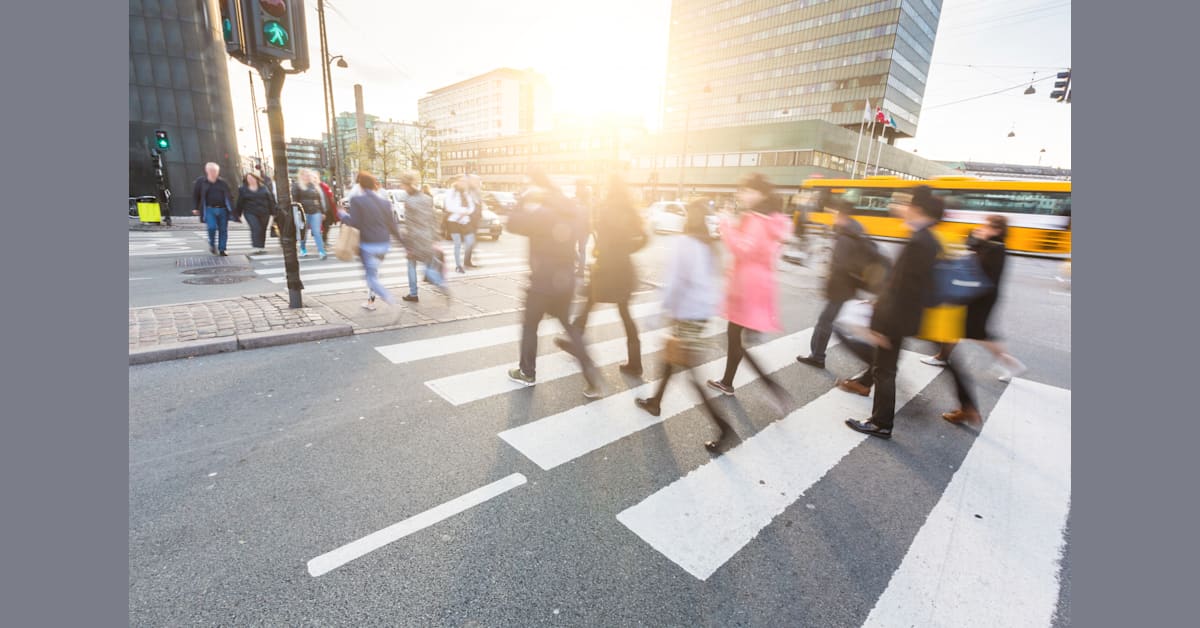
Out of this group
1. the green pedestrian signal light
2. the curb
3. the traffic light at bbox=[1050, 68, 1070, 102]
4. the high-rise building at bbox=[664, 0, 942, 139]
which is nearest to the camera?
the curb

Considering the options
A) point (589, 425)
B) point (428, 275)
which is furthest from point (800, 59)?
point (589, 425)

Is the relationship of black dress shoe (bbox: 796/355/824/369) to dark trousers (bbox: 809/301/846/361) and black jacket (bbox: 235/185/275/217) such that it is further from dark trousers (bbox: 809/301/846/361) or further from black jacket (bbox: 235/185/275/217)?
black jacket (bbox: 235/185/275/217)

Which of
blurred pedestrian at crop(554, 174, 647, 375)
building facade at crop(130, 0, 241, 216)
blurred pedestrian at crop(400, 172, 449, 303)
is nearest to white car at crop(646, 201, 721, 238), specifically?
blurred pedestrian at crop(400, 172, 449, 303)

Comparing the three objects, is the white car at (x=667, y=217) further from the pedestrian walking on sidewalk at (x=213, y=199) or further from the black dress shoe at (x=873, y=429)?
the black dress shoe at (x=873, y=429)

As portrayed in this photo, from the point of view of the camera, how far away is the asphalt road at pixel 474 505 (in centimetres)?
224

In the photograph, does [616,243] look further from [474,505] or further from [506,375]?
[474,505]

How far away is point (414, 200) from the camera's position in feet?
23.4

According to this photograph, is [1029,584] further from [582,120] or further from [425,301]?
[582,120]

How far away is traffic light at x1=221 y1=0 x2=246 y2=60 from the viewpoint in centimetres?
514

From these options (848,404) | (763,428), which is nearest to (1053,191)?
(848,404)

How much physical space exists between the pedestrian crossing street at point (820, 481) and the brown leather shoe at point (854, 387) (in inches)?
3.3

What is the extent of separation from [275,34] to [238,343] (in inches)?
137

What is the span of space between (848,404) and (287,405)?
5.16 metres

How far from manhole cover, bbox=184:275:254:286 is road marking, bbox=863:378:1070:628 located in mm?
10485
